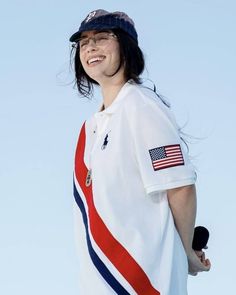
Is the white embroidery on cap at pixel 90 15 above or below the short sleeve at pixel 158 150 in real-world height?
above

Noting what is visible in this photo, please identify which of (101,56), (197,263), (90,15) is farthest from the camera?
(90,15)

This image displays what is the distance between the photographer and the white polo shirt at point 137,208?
3.99m

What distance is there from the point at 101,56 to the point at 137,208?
0.98 meters

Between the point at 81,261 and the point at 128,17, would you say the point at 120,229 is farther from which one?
the point at 128,17

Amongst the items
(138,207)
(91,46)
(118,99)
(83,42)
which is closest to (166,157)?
(138,207)

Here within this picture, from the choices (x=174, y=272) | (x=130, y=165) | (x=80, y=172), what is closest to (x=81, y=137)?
(x=80, y=172)

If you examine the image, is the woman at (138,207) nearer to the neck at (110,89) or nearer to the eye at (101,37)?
the neck at (110,89)

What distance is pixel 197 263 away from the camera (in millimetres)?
4340

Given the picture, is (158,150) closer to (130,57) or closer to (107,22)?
(130,57)

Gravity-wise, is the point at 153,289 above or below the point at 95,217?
below

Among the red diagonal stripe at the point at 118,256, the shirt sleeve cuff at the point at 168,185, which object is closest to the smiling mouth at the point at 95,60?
the red diagonal stripe at the point at 118,256

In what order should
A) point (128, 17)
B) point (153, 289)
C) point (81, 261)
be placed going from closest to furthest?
point (153, 289) → point (81, 261) → point (128, 17)

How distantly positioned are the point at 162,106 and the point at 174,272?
914 millimetres

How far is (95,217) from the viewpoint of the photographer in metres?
4.14
